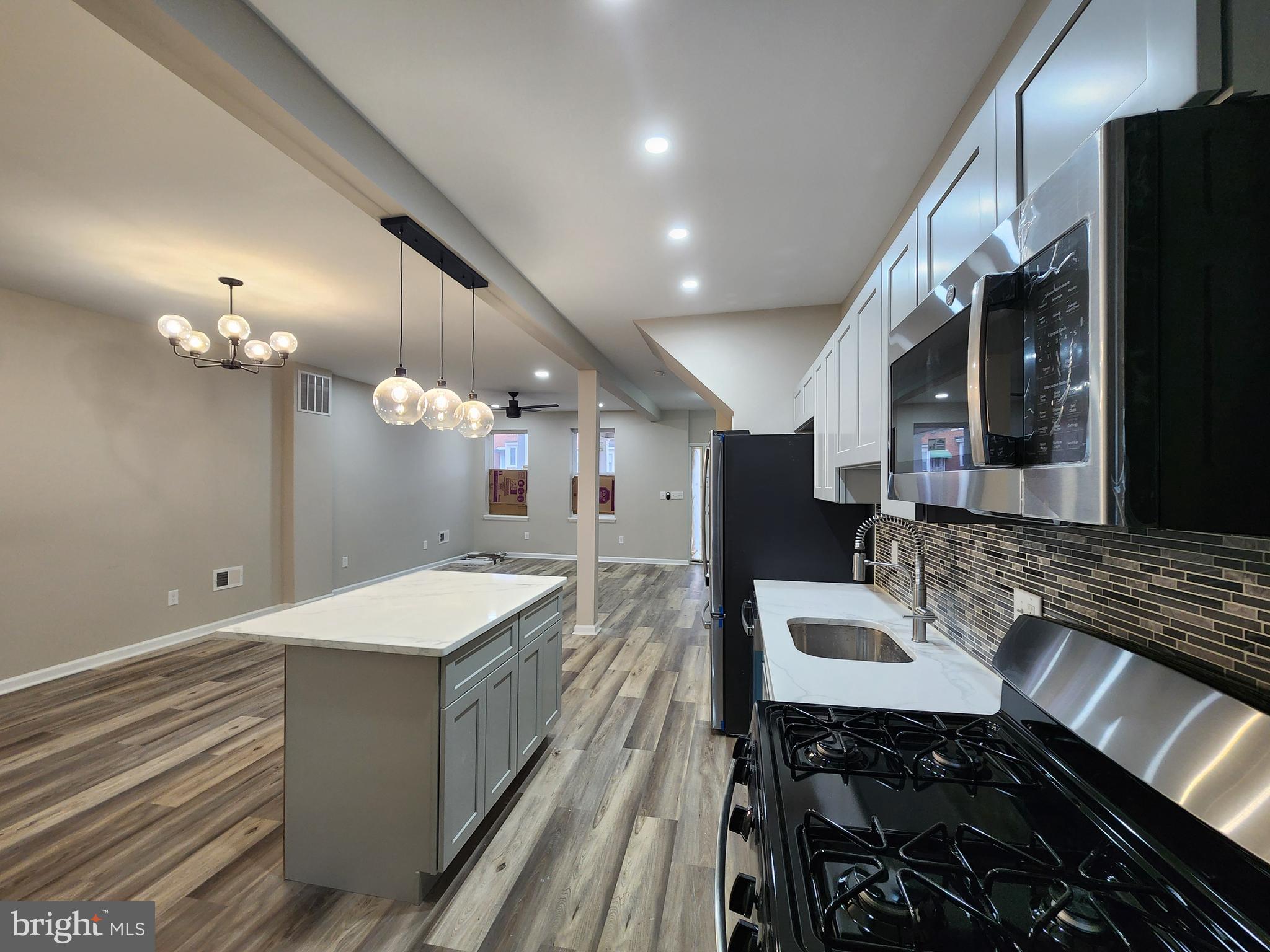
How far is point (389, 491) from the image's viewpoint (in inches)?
280

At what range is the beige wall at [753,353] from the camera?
3824 mm

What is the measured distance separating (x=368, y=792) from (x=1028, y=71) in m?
2.49

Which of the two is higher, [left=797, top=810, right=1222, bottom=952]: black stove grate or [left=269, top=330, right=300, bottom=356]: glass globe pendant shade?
[left=269, top=330, right=300, bottom=356]: glass globe pendant shade

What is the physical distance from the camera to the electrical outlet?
3.87 feet

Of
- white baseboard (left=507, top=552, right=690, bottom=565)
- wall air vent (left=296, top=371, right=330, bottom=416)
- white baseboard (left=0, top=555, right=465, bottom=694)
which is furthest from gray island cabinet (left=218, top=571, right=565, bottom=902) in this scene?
white baseboard (left=507, top=552, right=690, bottom=565)

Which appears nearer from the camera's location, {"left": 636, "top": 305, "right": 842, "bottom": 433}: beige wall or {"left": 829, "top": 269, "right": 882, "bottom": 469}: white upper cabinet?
{"left": 829, "top": 269, "right": 882, "bottom": 469}: white upper cabinet

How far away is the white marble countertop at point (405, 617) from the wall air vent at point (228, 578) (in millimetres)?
3218

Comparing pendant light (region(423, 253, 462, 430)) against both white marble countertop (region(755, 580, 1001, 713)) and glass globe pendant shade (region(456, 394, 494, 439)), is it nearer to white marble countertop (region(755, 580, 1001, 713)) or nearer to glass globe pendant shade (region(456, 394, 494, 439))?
glass globe pendant shade (region(456, 394, 494, 439))

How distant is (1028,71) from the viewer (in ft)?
2.70

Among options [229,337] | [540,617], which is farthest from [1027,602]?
[229,337]

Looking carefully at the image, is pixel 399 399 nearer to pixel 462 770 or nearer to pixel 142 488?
pixel 462 770

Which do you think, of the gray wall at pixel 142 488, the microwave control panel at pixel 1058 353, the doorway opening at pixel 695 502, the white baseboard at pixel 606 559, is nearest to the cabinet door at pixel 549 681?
the microwave control panel at pixel 1058 353

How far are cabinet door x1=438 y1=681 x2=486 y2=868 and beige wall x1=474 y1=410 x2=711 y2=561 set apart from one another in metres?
6.55
